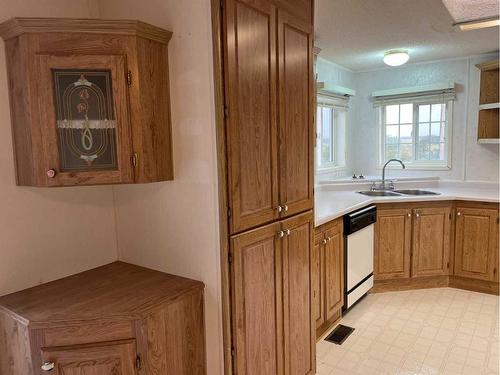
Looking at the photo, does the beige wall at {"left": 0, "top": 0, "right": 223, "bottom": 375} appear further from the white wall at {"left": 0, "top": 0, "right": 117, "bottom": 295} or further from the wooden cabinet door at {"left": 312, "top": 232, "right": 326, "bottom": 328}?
the wooden cabinet door at {"left": 312, "top": 232, "right": 326, "bottom": 328}

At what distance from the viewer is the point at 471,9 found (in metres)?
2.56

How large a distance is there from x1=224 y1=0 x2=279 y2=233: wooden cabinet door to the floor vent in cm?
143

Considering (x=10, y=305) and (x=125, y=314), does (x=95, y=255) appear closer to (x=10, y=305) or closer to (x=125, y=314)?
(x=10, y=305)

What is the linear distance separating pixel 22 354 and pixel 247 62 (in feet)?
4.81

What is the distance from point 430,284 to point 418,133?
171cm

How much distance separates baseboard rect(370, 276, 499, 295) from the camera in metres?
3.55

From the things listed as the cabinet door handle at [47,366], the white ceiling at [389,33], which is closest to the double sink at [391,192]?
the white ceiling at [389,33]

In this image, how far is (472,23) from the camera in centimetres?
273

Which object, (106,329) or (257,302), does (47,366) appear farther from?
(257,302)

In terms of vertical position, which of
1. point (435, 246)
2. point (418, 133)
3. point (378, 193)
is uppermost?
point (418, 133)

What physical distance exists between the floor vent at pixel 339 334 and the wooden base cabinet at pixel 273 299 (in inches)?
21.7

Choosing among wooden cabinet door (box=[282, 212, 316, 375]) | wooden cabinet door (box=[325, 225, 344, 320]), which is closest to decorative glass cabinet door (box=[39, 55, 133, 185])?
wooden cabinet door (box=[282, 212, 316, 375])

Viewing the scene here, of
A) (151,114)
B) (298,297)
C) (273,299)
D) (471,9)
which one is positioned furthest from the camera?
(471,9)

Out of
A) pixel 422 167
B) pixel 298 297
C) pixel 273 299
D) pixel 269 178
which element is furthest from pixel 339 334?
pixel 422 167
